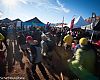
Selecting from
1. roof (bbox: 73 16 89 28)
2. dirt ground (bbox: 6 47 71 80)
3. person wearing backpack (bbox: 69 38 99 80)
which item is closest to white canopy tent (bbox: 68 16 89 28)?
roof (bbox: 73 16 89 28)

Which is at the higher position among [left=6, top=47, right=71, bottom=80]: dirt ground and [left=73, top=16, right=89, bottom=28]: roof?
[left=73, top=16, right=89, bottom=28]: roof

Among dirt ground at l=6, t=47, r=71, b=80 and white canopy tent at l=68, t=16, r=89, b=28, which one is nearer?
dirt ground at l=6, t=47, r=71, b=80

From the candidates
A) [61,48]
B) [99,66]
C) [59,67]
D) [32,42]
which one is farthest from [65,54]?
[99,66]

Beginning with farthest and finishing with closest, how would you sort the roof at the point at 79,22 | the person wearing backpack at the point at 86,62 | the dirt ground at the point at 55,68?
the roof at the point at 79,22 → the dirt ground at the point at 55,68 → the person wearing backpack at the point at 86,62

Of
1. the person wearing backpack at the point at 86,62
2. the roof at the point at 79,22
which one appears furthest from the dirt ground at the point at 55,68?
the roof at the point at 79,22

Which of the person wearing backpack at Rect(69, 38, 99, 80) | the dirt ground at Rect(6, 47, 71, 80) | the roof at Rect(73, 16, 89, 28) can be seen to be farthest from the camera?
the roof at Rect(73, 16, 89, 28)

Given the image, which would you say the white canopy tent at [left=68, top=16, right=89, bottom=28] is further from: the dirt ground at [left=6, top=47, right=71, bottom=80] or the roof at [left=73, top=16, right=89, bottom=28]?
the dirt ground at [left=6, top=47, right=71, bottom=80]

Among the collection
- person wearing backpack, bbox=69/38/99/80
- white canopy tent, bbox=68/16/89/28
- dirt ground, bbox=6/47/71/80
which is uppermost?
white canopy tent, bbox=68/16/89/28

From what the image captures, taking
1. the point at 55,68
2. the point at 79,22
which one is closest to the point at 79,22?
the point at 79,22

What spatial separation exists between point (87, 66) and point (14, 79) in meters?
3.67

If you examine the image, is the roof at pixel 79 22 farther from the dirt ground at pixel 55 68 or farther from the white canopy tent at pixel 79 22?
the dirt ground at pixel 55 68

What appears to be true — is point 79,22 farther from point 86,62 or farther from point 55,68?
point 86,62

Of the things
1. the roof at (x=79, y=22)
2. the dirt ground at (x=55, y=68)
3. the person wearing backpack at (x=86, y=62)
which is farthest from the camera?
the roof at (x=79, y=22)

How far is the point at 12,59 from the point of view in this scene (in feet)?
37.8
